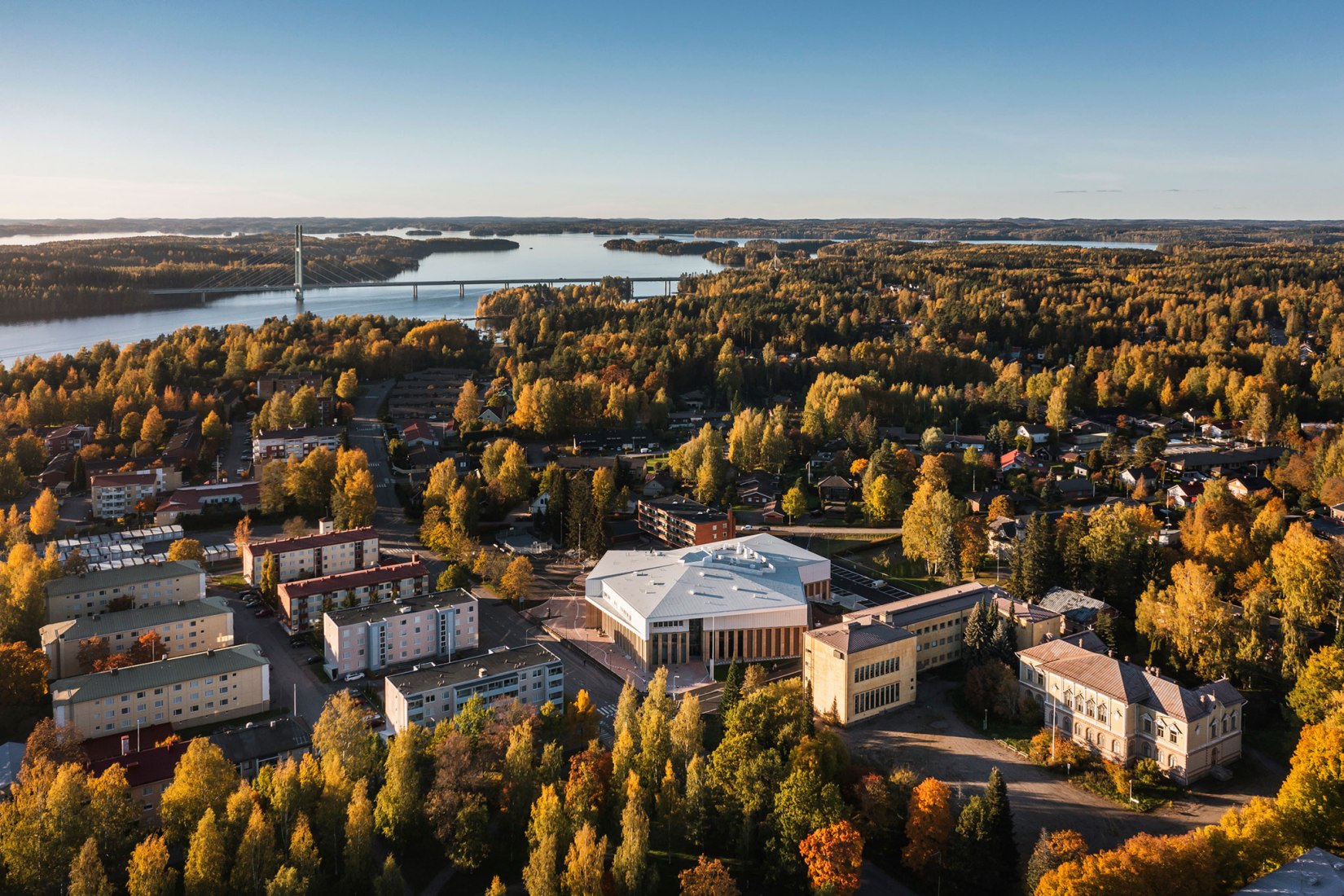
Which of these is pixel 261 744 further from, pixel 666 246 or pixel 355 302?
pixel 666 246

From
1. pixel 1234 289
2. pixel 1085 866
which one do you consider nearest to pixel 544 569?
pixel 1085 866

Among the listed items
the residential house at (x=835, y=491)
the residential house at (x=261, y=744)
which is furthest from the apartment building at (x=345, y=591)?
the residential house at (x=835, y=491)

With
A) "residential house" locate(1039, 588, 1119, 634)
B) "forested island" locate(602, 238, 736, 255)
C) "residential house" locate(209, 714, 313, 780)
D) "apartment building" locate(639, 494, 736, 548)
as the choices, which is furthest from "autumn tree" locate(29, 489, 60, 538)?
"forested island" locate(602, 238, 736, 255)

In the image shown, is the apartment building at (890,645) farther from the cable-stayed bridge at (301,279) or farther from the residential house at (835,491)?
the cable-stayed bridge at (301,279)

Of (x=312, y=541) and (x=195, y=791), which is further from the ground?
(x=312, y=541)

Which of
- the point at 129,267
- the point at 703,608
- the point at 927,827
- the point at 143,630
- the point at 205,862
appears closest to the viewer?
the point at 205,862

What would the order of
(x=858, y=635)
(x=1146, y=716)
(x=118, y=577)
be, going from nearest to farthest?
(x=1146, y=716)
(x=858, y=635)
(x=118, y=577)

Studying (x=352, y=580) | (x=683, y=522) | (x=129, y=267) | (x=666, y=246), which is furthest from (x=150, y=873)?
(x=666, y=246)
